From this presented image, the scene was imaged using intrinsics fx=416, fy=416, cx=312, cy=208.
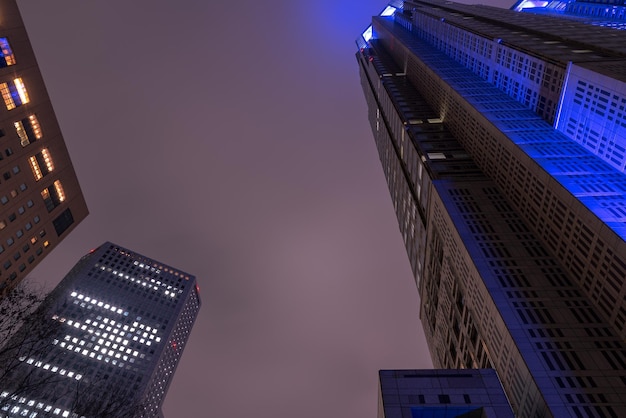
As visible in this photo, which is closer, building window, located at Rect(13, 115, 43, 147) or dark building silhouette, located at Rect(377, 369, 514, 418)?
dark building silhouette, located at Rect(377, 369, 514, 418)

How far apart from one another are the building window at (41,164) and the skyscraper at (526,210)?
67.4 meters

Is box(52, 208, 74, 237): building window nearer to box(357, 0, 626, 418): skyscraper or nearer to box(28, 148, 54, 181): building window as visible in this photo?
box(28, 148, 54, 181): building window

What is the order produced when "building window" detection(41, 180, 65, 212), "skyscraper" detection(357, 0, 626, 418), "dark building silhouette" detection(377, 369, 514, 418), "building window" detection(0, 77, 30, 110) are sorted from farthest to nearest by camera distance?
"building window" detection(41, 180, 65, 212) → "building window" detection(0, 77, 30, 110) → "skyscraper" detection(357, 0, 626, 418) → "dark building silhouette" detection(377, 369, 514, 418)

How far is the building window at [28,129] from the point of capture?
199 ft

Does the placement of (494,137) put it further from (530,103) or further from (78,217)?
(78,217)

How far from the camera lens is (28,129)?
204 ft

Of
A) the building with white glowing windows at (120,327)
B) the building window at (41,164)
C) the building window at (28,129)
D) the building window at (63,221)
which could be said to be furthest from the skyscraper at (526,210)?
the building with white glowing windows at (120,327)

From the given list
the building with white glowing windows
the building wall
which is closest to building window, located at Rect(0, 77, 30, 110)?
the building with white glowing windows

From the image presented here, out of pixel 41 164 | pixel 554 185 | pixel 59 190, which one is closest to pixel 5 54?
pixel 41 164

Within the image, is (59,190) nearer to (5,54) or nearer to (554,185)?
(5,54)

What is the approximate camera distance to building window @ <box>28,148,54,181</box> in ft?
211

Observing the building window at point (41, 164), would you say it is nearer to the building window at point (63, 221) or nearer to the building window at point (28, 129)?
the building window at point (28, 129)

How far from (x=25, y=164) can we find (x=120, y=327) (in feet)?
298

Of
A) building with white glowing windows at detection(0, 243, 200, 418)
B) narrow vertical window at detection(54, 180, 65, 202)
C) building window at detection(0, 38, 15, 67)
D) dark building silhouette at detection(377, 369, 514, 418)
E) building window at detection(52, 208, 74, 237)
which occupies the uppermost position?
building with white glowing windows at detection(0, 243, 200, 418)
